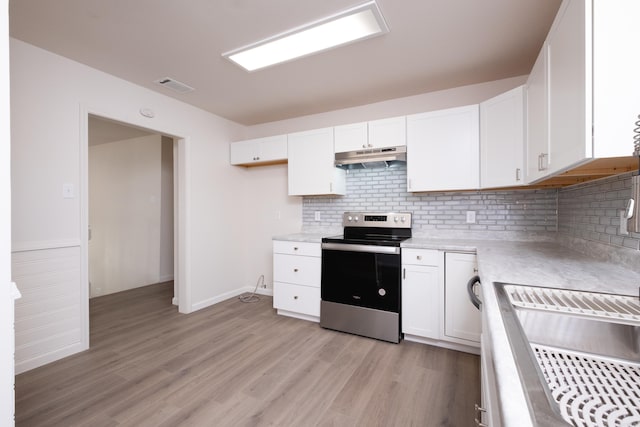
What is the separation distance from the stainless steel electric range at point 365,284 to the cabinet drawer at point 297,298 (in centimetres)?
13

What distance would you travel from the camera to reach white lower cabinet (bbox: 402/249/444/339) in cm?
239

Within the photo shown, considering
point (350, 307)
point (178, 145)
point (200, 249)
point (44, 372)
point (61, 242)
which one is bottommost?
point (44, 372)

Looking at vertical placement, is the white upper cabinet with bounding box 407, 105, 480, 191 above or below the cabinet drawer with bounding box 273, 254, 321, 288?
above

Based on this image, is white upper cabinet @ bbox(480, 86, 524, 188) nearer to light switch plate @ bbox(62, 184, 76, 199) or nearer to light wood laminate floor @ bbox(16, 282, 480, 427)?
light wood laminate floor @ bbox(16, 282, 480, 427)

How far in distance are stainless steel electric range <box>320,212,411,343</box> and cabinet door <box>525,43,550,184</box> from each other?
44.5 inches

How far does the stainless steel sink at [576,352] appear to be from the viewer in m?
0.52

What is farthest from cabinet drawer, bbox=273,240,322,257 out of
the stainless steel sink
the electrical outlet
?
the stainless steel sink

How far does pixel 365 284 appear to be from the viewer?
8.59 ft

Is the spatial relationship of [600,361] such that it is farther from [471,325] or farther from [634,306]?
[471,325]

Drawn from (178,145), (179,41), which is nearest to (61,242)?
(178,145)

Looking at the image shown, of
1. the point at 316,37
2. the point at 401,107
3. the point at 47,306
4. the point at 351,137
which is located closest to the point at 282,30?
the point at 316,37

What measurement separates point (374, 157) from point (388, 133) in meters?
0.27

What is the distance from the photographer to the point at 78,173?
2.38 meters

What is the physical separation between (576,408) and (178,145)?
3.73 m
